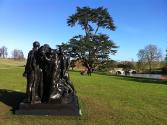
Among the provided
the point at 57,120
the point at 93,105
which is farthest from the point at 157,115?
the point at 57,120

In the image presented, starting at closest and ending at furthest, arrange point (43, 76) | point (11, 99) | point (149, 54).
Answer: point (43, 76) → point (11, 99) → point (149, 54)

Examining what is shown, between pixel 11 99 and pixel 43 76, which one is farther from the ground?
pixel 43 76

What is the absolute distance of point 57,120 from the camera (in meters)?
10.8

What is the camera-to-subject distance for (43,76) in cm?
1232

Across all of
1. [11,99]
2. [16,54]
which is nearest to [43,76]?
[11,99]

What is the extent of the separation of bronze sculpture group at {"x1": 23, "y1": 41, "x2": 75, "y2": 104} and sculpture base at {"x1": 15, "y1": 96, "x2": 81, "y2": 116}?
285 millimetres

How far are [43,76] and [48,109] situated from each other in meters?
1.30

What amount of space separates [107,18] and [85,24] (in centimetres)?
371

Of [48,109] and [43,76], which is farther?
[43,76]

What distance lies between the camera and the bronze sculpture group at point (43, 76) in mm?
12000

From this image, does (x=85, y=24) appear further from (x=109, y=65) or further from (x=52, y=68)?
(x=52, y=68)

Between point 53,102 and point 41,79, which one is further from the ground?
point 41,79

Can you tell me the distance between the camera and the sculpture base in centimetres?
1145

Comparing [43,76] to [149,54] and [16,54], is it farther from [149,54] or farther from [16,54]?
[16,54]
